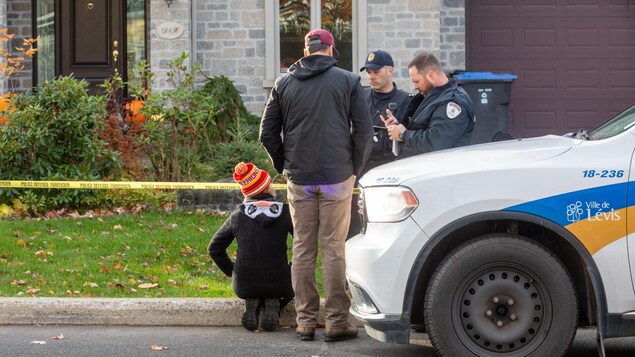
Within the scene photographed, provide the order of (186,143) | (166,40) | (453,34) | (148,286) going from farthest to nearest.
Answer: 1. (453,34)
2. (166,40)
3. (186,143)
4. (148,286)

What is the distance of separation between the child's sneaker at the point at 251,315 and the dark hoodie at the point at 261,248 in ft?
0.16

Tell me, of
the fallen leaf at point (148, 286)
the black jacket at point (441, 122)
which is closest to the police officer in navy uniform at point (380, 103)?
the black jacket at point (441, 122)

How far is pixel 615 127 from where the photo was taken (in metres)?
6.64

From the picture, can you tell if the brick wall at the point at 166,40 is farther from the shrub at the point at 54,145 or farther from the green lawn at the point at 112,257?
the green lawn at the point at 112,257

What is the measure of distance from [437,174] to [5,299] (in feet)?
11.1

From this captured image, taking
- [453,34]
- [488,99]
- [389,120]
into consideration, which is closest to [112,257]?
[389,120]

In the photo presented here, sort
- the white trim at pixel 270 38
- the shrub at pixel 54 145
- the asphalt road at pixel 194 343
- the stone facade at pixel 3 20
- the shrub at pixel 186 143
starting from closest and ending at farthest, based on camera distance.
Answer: the asphalt road at pixel 194 343 < the shrub at pixel 54 145 < the shrub at pixel 186 143 < the stone facade at pixel 3 20 < the white trim at pixel 270 38

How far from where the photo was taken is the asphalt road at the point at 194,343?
280 inches

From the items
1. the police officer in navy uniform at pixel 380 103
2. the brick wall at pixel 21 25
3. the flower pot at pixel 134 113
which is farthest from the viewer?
the brick wall at pixel 21 25

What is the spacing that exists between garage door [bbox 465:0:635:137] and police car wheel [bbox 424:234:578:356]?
12.5 metres

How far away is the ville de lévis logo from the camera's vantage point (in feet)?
20.2

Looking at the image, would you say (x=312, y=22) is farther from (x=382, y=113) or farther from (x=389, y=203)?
(x=389, y=203)

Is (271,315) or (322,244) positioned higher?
(322,244)

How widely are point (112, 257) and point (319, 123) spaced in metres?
3.01
